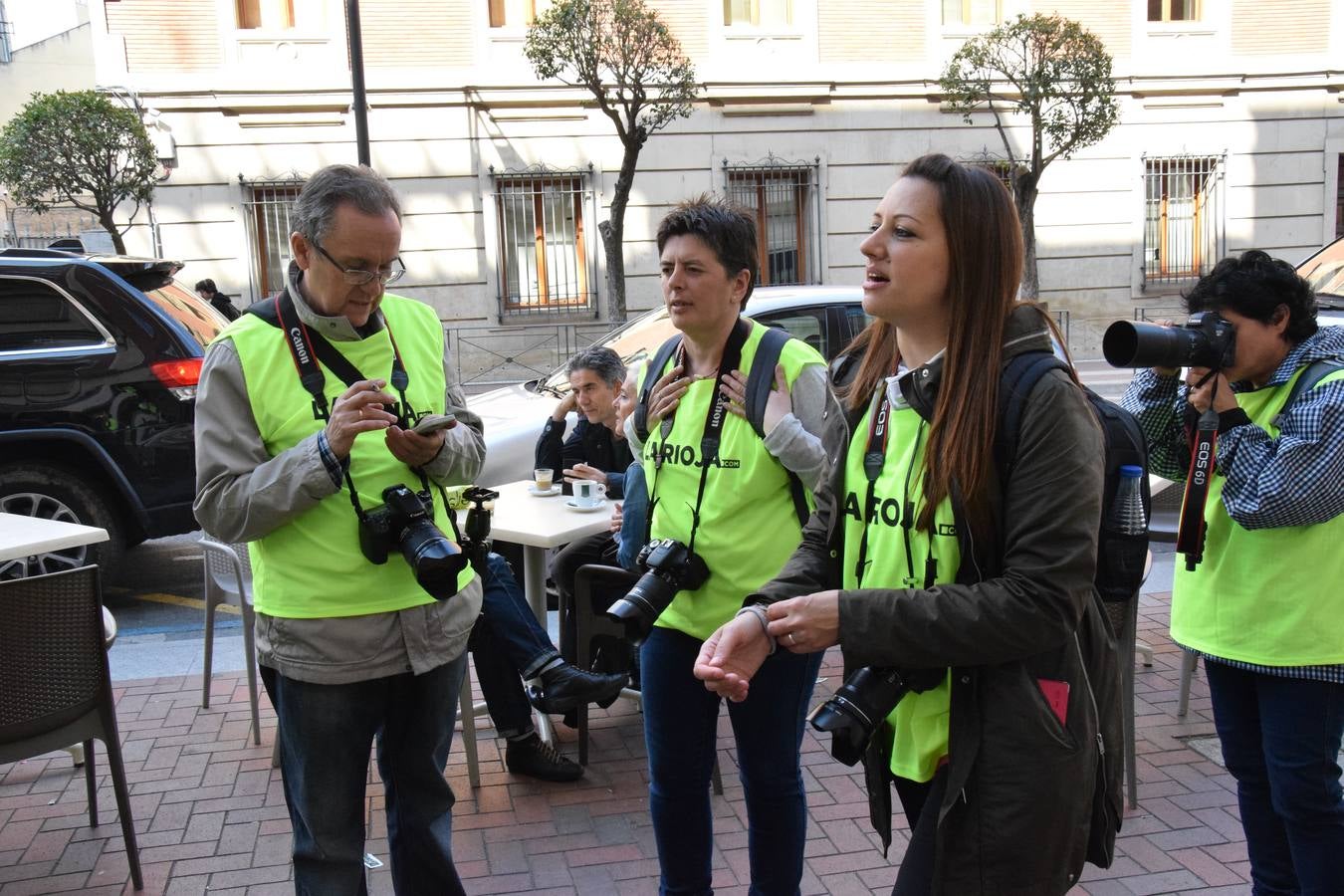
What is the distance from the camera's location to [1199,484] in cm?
261

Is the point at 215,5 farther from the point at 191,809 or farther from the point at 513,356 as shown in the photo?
the point at 191,809

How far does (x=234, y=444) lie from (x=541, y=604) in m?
2.32

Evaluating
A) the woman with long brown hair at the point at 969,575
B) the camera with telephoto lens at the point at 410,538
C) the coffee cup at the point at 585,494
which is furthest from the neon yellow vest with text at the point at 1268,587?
the coffee cup at the point at 585,494

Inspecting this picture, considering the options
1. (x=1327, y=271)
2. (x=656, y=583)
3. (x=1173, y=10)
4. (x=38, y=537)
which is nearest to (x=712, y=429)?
(x=656, y=583)

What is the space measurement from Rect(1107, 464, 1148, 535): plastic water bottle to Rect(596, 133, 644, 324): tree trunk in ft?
48.6

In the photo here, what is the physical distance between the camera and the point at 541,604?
4629mm

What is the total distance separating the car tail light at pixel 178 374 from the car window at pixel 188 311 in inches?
7.4

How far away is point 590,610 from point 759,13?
52.4 ft

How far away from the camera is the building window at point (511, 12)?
57.1ft

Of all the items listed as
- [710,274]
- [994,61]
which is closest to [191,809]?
[710,274]

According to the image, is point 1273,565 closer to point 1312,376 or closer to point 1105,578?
point 1312,376

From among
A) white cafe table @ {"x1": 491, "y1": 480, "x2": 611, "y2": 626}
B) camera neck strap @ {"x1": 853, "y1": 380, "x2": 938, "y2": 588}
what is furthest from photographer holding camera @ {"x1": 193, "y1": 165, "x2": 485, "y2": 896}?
white cafe table @ {"x1": 491, "y1": 480, "x2": 611, "y2": 626}

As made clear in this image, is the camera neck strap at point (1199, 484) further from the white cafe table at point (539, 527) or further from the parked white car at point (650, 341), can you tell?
the parked white car at point (650, 341)

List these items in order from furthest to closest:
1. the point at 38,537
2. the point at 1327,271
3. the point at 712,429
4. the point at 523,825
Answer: the point at 1327,271
the point at 38,537
the point at 523,825
the point at 712,429
